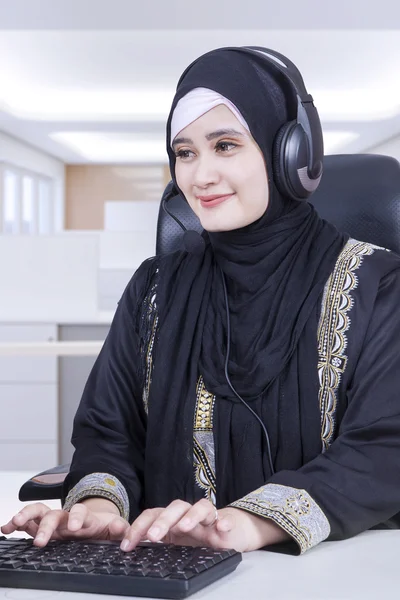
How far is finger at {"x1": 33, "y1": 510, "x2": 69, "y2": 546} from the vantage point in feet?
2.52


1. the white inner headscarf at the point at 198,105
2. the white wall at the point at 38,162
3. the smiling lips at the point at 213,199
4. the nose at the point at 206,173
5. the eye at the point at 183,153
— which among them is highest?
the white wall at the point at 38,162

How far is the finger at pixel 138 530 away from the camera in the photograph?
29.1 inches

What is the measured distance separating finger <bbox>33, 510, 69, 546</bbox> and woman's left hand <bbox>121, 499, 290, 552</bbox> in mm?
67

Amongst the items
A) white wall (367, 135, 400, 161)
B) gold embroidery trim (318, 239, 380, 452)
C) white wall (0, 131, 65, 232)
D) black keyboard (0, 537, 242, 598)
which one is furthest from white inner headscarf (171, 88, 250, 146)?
white wall (0, 131, 65, 232)

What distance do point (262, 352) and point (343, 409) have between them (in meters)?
0.13

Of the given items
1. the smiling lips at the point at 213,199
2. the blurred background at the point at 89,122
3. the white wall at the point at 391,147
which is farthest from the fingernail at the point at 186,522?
the white wall at the point at 391,147

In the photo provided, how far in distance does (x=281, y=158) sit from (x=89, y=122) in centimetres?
968

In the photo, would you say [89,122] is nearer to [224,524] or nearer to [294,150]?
[294,150]

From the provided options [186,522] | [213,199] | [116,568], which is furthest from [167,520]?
[213,199]

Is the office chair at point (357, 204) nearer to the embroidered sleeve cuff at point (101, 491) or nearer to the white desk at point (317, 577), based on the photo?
the embroidered sleeve cuff at point (101, 491)

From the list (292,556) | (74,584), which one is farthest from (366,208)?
→ (74,584)

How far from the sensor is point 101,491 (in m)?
1.06

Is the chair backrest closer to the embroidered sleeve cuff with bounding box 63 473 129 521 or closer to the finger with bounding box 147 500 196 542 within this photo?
the embroidered sleeve cuff with bounding box 63 473 129 521

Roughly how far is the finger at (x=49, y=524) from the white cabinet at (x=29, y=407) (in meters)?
2.77
